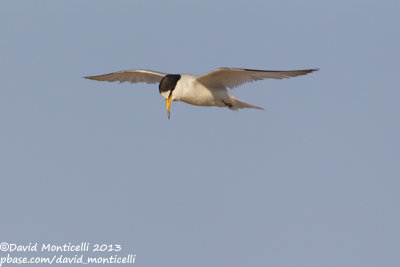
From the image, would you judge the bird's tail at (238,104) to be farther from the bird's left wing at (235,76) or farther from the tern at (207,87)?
the bird's left wing at (235,76)

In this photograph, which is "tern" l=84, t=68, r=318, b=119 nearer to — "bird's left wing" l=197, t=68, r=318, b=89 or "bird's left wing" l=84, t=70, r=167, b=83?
"bird's left wing" l=197, t=68, r=318, b=89

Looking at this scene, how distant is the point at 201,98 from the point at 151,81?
257 centimetres

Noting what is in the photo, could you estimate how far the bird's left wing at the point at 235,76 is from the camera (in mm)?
12766

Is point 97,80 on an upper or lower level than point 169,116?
upper

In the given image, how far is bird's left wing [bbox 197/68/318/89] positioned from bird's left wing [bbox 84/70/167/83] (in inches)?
87.6

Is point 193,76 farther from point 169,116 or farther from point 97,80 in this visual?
point 97,80

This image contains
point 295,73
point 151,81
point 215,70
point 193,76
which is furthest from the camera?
point 151,81

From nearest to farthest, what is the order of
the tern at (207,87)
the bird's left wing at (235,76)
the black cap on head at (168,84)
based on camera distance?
the bird's left wing at (235,76) < the tern at (207,87) < the black cap on head at (168,84)

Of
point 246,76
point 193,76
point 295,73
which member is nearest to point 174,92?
point 193,76

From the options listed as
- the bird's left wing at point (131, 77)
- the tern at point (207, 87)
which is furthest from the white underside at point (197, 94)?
the bird's left wing at point (131, 77)

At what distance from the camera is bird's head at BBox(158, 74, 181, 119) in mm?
14102

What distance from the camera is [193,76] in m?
14.5

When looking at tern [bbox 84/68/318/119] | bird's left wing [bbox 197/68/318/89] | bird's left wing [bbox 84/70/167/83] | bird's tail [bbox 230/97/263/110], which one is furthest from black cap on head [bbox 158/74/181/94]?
bird's left wing [bbox 84/70/167/83]

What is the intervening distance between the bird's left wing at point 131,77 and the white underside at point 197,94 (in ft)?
6.41
